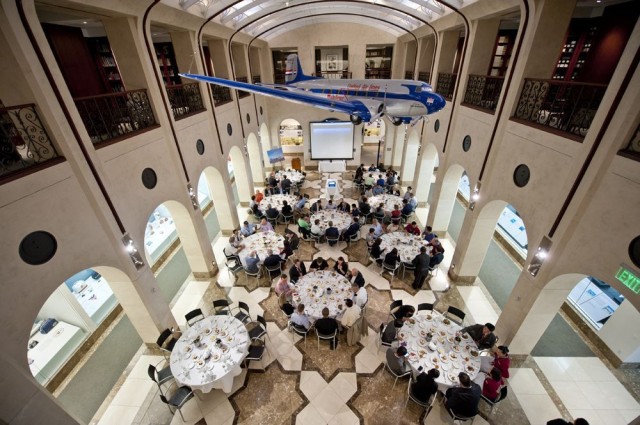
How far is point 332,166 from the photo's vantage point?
19.5m

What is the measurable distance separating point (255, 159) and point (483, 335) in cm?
1494

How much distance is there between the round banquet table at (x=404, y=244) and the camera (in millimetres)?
9883

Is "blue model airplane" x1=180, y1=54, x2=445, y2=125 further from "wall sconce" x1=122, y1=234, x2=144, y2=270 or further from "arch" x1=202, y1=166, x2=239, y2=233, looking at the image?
"arch" x1=202, y1=166, x2=239, y2=233

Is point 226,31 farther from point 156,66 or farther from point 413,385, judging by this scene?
point 413,385

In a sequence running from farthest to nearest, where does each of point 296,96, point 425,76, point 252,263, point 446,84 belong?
point 425,76 → point 446,84 → point 252,263 → point 296,96

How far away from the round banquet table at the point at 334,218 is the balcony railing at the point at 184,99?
20.0 feet

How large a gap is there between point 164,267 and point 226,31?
1010cm

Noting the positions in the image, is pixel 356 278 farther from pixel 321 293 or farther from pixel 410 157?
pixel 410 157

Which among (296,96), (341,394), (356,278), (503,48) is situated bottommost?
(341,394)

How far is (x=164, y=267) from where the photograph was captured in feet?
36.4

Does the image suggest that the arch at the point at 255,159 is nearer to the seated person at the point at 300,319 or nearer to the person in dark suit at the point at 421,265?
the person in dark suit at the point at 421,265

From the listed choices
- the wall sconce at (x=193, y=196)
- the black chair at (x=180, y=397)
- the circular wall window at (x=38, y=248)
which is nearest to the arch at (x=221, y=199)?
the wall sconce at (x=193, y=196)

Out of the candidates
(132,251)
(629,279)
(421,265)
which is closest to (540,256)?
(629,279)

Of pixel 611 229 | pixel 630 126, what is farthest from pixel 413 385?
pixel 630 126
